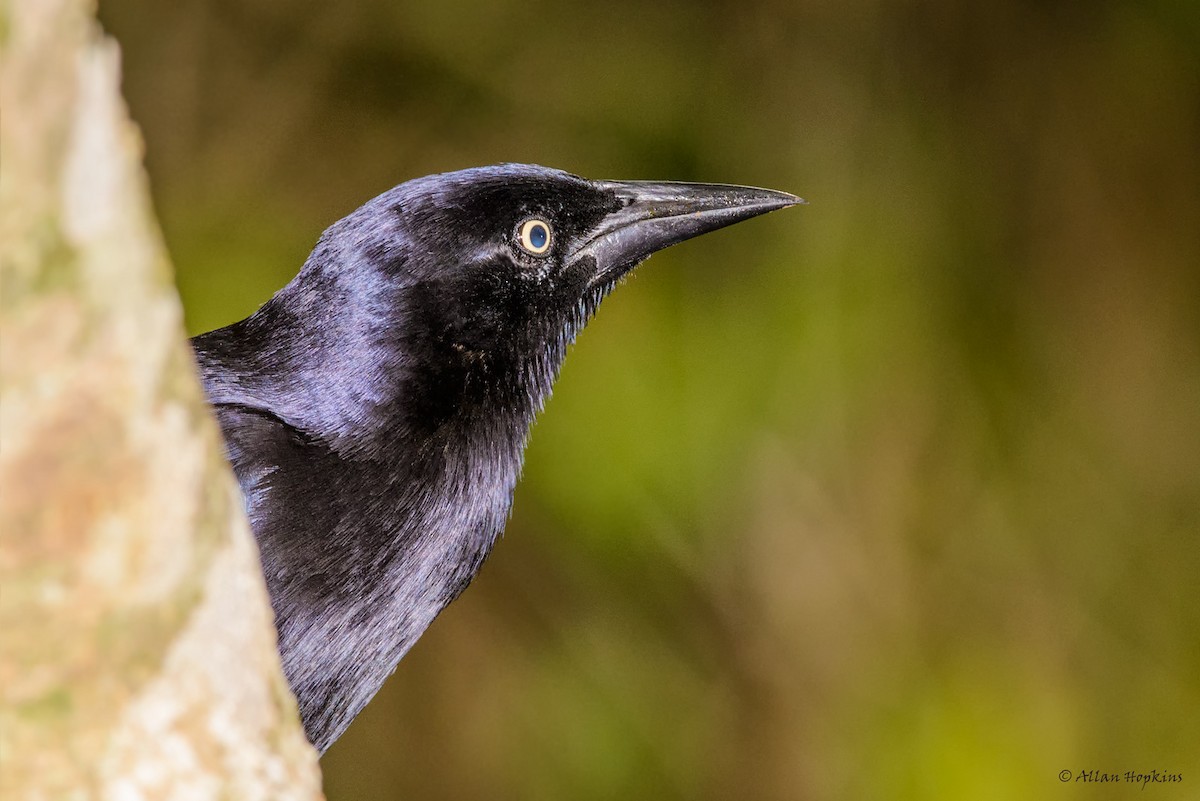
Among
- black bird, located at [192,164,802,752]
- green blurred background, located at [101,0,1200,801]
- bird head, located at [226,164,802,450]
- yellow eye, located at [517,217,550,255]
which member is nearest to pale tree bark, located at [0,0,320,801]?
black bird, located at [192,164,802,752]

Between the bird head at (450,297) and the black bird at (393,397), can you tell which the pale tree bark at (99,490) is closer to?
the black bird at (393,397)

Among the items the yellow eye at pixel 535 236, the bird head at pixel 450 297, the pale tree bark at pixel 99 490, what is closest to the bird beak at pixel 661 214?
the bird head at pixel 450 297

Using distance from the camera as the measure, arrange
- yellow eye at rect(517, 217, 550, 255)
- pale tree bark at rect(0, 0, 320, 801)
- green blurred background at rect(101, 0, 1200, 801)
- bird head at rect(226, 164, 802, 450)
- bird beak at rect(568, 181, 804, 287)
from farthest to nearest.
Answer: green blurred background at rect(101, 0, 1200, 801), bird beak at rect(568, 181, 804, 287), yellow eye at rect(517, 217, 550, 255), bird head at rect(226, 164, 802, 450), pale tree bark at rect(0, 0, 320, 801)

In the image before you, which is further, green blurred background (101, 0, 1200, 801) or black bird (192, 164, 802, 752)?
green blurred background (101, 0, 1200, 801)

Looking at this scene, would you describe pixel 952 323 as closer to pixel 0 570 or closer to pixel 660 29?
pixel 660 29

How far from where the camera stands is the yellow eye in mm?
3031

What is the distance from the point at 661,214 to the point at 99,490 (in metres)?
2.31

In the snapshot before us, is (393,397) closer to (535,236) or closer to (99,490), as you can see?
(535,236)

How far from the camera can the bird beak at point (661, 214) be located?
127 inches

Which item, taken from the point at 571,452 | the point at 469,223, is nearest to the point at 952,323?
the point at 571,452

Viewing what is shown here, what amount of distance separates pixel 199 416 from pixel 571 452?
432 cm

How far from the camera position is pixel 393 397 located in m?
2.73

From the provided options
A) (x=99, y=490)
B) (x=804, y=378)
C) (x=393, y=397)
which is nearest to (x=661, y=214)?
(x=393, y=397)

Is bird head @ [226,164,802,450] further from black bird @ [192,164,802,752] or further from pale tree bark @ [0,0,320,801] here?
pale tree bark @ [0,0,320,801]
